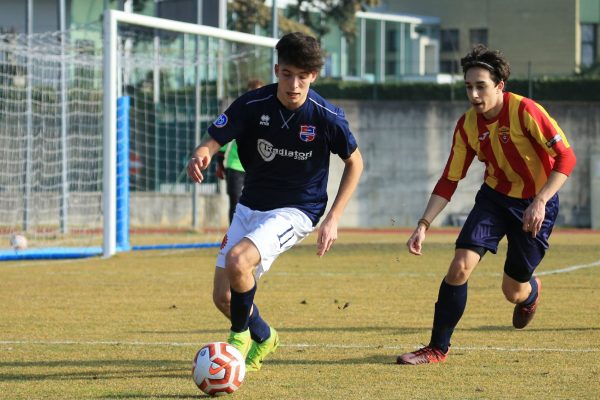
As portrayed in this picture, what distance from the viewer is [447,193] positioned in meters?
7.37

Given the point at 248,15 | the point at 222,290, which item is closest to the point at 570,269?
the point at 222,290

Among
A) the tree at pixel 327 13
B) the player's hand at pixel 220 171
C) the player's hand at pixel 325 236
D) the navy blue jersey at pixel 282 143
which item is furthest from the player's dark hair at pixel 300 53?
the tree at pixel 327 13

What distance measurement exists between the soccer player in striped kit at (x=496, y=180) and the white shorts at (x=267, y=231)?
0.75 meters

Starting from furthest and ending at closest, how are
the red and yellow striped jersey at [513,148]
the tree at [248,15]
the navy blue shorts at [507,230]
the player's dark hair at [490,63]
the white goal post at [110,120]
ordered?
the tree at [248,15], the white goal post at [110,120], the navy blue shorts at [507,230], the red and yellow striped jersey at [513,148], the player's dark hair at [490,63]

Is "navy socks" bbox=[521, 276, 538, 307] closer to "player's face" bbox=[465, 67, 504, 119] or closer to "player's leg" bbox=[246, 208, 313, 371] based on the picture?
"player's face" bbox=[465, 67, 504, 119]

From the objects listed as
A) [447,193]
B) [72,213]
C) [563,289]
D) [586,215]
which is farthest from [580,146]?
[447,193]

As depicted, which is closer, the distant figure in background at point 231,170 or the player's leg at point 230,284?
the player's leg at point 230,284

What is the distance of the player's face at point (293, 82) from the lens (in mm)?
6492

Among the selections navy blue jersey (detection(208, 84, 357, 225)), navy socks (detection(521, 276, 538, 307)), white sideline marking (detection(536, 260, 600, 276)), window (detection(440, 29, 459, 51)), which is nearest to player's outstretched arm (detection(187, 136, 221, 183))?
navy blue jersey (detection(208, 84, 357, 225))

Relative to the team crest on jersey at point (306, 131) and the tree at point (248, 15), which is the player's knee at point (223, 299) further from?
the tree at point (248, 15)

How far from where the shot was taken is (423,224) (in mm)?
7180

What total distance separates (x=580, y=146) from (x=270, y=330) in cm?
1920

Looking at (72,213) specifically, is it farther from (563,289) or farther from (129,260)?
(563,289)

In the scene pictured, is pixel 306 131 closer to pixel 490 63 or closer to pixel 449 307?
pixel 490 63
